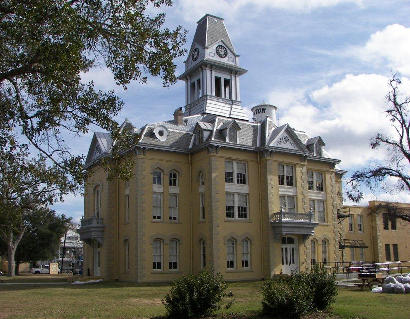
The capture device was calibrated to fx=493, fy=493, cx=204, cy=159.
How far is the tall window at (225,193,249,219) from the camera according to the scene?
36969mm

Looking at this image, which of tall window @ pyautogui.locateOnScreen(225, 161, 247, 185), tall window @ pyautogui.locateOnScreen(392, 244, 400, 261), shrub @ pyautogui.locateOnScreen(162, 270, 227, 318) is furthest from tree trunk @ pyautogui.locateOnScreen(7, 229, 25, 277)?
shrub @ pyautogui.locateOnScreen(162, 270, 227, 318)

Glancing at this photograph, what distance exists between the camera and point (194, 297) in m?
15.8

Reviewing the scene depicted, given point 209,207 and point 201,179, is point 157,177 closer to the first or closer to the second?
point 201,179

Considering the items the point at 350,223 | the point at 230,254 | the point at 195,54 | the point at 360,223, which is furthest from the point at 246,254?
the point at 360,223

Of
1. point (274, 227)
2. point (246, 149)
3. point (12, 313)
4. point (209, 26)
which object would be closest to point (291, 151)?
point (246, 149)

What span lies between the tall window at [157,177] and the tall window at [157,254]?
14.2 ft

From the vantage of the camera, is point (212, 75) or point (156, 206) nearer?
point (156, 206)

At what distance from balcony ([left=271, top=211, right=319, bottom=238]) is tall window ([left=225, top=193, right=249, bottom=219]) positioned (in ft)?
Result: 7.59

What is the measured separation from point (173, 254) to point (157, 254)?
4.53 feet

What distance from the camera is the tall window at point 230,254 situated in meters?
36.3

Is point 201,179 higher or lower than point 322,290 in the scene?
higher

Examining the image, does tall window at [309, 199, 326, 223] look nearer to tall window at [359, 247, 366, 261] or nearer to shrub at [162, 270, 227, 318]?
tall window at [359, 247, 366, 261]

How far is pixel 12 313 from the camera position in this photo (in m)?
18.1

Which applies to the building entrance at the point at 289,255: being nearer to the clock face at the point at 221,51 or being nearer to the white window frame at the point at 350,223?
the white window frame at the point at 350,223
